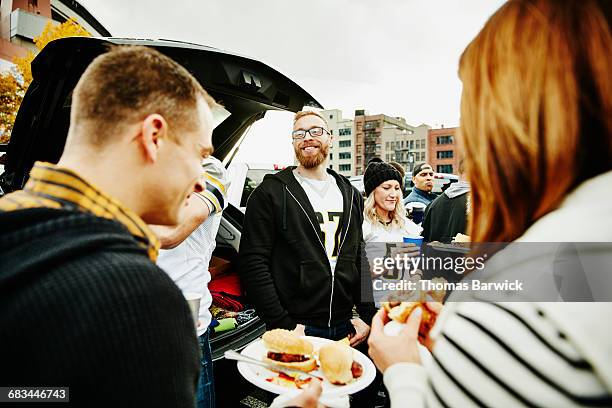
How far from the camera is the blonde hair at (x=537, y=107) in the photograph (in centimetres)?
89

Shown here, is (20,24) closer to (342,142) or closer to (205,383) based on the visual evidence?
(205,383)

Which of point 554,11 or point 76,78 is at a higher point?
point 76,78

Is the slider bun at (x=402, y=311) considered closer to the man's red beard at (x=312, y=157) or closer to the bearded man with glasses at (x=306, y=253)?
the bearded man with glasses at (x=306, y=253)

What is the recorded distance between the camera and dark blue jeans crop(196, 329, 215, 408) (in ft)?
7.00

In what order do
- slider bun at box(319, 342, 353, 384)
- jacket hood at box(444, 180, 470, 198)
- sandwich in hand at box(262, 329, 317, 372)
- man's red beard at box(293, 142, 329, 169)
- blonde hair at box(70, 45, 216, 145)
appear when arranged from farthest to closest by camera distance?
jacket hood at box(444, 180, 470, 198), man's red beard at box(293, 142, 329, 169), sandwich in hand at box(262, 329, 317, 372), slider bun at box(319, 342, 353, 384), blonde hair at box(70, 45, 216, 145)

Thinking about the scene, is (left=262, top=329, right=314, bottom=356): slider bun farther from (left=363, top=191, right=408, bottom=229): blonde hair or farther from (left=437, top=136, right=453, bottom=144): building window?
(left=437, top=136, right=453, bottom=144): building window

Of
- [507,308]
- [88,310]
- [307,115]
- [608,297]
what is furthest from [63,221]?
[307,115]

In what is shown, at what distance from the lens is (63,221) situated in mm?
772

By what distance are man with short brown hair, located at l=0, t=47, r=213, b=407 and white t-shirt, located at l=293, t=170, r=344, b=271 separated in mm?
1960

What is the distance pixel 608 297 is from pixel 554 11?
→ 74cm

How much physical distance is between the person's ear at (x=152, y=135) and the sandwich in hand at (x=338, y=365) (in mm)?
1348

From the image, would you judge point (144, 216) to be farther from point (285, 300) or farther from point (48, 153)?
point (285, 300)

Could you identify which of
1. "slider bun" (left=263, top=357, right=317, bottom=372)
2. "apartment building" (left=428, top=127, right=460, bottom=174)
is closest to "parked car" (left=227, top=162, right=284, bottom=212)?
"slider bun" (left=263, top=357, right=317, bottom=372)

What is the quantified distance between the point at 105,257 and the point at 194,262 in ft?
4.84
